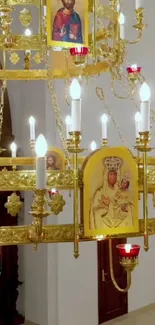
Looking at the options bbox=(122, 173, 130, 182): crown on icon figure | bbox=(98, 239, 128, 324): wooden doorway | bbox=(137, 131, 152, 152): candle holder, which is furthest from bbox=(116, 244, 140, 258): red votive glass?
bbox=(98, 239, 128, 324): wooden doorway

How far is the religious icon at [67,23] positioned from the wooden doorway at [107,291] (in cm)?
513

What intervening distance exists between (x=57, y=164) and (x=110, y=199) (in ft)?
5.77

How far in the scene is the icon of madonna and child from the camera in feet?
6.98

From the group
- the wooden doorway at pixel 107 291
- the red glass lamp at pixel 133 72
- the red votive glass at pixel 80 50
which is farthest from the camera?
the wooden doorway at pixel 107 291

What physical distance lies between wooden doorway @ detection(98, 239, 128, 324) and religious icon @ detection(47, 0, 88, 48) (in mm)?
5129

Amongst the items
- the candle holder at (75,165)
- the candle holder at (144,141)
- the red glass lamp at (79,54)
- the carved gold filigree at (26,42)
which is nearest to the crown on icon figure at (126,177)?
the candle holder at (144,141)

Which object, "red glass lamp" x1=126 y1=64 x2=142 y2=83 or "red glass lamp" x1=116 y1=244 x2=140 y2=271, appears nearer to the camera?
"red glass lamp" x1=116 y1=244 x2=140 y2=271

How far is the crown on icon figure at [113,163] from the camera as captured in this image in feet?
7.09

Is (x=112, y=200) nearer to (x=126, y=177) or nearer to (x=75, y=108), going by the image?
(x=126, y=177)

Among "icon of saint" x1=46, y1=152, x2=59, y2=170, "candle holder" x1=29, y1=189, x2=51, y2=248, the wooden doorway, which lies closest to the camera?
"candle holder" x1=29, y1=189, x2=51, y2=248

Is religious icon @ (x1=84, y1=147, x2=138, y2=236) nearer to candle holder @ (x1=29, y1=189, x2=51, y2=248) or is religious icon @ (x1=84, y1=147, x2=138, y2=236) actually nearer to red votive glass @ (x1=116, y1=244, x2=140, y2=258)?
red votive glass @ (x1=116, y1=244, x2=140, y2=258)

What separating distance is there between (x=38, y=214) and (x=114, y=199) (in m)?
0.35

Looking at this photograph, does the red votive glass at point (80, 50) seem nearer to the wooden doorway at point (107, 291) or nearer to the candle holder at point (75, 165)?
the candle holder at point (75, 165)

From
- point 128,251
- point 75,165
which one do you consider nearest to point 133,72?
point 75,165
